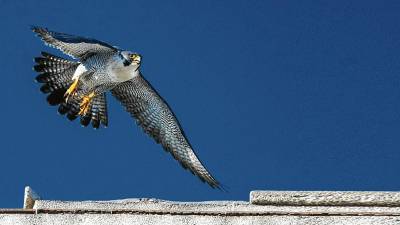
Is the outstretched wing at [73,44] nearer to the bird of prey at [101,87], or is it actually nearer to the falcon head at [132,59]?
the bird of prey at [101,87]

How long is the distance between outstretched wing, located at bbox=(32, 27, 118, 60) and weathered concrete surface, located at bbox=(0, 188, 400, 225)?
6.93m

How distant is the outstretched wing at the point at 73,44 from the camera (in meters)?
13.1

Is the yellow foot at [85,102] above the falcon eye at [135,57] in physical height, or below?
below

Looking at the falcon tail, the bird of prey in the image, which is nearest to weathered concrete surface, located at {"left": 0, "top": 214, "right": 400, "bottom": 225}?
the bird of prey

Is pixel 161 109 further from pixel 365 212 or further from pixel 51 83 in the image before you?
pixel 365 212

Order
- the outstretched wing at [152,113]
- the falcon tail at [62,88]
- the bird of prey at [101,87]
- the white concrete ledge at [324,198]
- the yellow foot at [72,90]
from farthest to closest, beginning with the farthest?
the falcon tail at [62,88] < the yellow foot at [72,90] < the outstretched wing at [152,113] < the bird of prey at [101,87] < the white concrete ledge at [324,198]

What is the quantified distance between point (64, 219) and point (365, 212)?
1.66 m

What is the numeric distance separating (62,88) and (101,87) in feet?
1.87

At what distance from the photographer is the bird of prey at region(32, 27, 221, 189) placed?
524 inches

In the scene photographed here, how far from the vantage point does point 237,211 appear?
600 centimetres

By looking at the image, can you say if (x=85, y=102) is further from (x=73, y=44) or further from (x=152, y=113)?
(x=152, y=113)

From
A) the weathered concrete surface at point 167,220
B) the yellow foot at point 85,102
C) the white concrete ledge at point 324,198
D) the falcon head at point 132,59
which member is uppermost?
the falcon head at point 132,59

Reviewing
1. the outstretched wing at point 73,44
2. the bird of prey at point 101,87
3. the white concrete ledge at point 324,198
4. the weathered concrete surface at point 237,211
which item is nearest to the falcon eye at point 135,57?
the bird of prey at point 101,87

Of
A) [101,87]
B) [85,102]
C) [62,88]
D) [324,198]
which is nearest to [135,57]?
[101,87]
